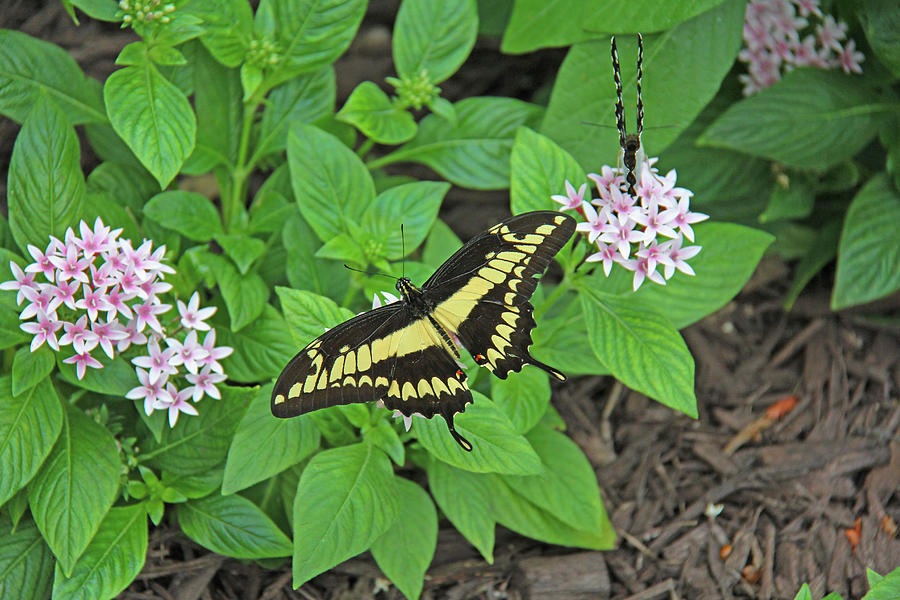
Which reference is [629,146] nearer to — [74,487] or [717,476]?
[717,476]

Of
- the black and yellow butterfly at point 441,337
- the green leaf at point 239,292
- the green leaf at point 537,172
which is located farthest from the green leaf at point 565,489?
the green leaf at point 239,292

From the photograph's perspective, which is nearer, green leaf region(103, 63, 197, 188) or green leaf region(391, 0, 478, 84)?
green leaf region(103, 63, 197, 188)

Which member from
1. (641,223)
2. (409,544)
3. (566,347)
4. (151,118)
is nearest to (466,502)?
(409,544)

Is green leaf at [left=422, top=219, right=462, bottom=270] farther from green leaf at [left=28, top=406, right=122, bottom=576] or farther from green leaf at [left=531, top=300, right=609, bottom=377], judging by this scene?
green leaf at [left=28, top=406, right=122, bottom=576]

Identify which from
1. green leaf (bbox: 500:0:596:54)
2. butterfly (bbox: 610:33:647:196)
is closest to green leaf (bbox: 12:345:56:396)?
butterfly (bbox: 610:33:647:196)

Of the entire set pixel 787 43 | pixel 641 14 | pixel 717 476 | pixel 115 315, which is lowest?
pixel 717 476

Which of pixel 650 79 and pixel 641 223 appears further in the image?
pixel 650 79

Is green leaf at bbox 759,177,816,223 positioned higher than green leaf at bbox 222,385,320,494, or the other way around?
green leaf at bbox 759,177,816,223
